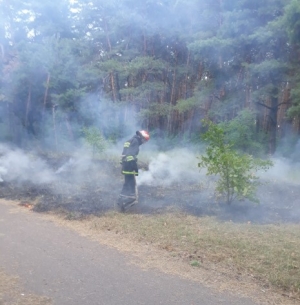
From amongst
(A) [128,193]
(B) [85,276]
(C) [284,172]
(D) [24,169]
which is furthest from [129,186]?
(C) [284,172]

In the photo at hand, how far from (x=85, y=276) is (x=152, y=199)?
448 cm

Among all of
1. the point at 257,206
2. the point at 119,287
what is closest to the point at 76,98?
the point at 257,206

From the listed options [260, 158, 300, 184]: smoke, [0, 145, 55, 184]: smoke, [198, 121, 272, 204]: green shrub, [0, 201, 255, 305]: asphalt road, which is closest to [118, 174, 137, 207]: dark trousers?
[198, 121, 272, 204]: green shrub

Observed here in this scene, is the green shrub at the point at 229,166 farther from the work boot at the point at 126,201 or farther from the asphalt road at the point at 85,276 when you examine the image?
the asphalt road at the point at 85,276

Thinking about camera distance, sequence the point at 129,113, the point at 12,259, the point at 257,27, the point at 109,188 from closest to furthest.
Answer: the point at 12,259
the point at 109,188
the point at 257,27
the point at 129,113

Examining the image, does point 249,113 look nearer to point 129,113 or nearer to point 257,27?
point 257,27

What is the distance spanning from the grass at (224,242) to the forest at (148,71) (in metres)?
8.06

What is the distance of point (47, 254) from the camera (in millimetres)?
5648

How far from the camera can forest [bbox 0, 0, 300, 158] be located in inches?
619

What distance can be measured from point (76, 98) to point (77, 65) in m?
1.90

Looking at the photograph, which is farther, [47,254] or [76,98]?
[76,98]

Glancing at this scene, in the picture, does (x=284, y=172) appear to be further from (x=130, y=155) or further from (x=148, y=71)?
(x=148, y=71)

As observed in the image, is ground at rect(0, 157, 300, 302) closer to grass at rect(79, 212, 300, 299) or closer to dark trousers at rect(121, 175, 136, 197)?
dark trousers at rect(121, 175, 136, 197)

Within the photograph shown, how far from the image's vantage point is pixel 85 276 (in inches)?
191
